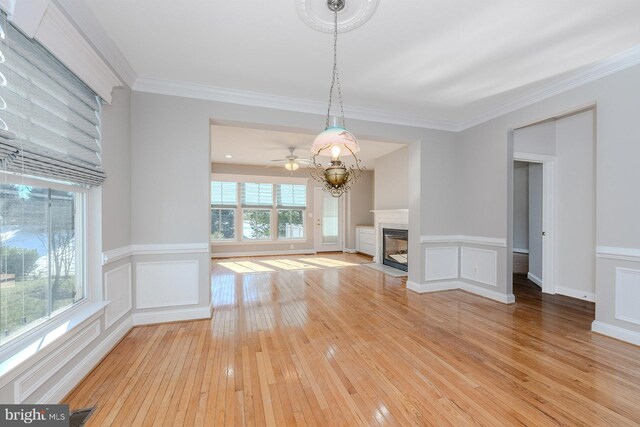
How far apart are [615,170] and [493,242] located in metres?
1.54

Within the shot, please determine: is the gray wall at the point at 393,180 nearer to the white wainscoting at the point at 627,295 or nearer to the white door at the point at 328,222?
the white door at the point at 328,222

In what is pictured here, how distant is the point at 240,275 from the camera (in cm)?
540

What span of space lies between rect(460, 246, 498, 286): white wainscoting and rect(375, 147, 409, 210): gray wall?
1711mm

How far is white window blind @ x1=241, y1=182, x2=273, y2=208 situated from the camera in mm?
7910

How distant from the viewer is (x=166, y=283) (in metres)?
3.06

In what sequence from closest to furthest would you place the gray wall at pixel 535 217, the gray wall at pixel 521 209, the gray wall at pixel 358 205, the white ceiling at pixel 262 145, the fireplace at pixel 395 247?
the gray wall at pixel 535 217 < the white ceiling at pixel 262 145 < the gray wall at pixel 521 209 < the fireplace at pixel 395 247 < the gray wall at pixel 358 205

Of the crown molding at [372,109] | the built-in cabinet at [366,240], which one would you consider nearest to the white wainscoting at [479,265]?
the crown molding at [372,109]

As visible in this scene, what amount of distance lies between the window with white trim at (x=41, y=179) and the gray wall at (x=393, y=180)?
518 centimetres

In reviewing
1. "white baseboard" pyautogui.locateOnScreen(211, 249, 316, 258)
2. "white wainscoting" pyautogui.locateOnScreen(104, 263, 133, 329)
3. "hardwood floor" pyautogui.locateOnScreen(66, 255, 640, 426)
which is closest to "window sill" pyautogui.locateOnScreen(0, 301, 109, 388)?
"white wainscoting" pyautogui.locateOnScreen(104, 263, 133, 329)

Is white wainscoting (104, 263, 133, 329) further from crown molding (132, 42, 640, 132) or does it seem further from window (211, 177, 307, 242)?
window (211, 177, 307, 242)

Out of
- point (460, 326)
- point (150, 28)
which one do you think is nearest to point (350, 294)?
point (460, 326)

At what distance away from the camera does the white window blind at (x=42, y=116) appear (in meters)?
1.37

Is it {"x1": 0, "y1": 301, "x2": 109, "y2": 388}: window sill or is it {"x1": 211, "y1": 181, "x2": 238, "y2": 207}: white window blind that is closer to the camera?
{"x1": 0, "y1": 301, "x2": 109, "y2": 388}: window sill

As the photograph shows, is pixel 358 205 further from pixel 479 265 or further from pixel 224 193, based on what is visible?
pixel 479 265
